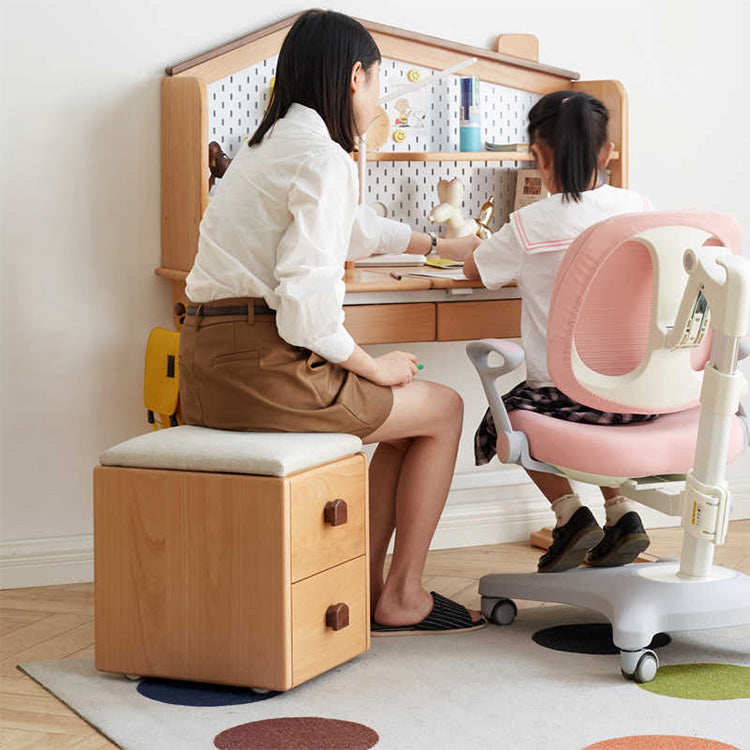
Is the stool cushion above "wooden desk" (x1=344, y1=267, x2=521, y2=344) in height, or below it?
below

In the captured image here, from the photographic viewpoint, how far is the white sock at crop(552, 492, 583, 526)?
8.54ft

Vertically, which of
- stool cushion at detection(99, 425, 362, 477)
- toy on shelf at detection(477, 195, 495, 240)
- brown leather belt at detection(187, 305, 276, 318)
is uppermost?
toy on shelf at detection(477, 195, 495, 240)

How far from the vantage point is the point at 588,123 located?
103 inches

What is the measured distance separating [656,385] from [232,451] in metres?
0.76

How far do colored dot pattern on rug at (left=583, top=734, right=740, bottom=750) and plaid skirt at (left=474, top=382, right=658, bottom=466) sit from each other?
2.03 feet

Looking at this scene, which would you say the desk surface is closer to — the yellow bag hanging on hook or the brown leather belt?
the yellow bag hanging on hook

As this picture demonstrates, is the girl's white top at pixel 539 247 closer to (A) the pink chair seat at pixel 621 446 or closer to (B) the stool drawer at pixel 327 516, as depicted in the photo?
(A) the pink chair seat at pixel 621 446

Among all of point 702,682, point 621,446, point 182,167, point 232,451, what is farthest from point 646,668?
point 182,167

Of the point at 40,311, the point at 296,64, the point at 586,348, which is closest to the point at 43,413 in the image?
the point at 40,311

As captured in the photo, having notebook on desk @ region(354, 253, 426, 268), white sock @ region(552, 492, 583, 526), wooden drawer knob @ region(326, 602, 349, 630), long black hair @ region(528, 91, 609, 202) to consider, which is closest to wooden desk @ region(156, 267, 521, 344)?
notebook on desk @ region(354, 253, 426, 268)

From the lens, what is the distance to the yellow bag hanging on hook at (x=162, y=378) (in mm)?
2854

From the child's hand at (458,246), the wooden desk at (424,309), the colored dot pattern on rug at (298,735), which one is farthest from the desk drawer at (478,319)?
the colored dot pattern on rug at (298,735)

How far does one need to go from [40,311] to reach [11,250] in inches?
6.1

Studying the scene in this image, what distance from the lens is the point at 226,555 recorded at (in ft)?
7.22
